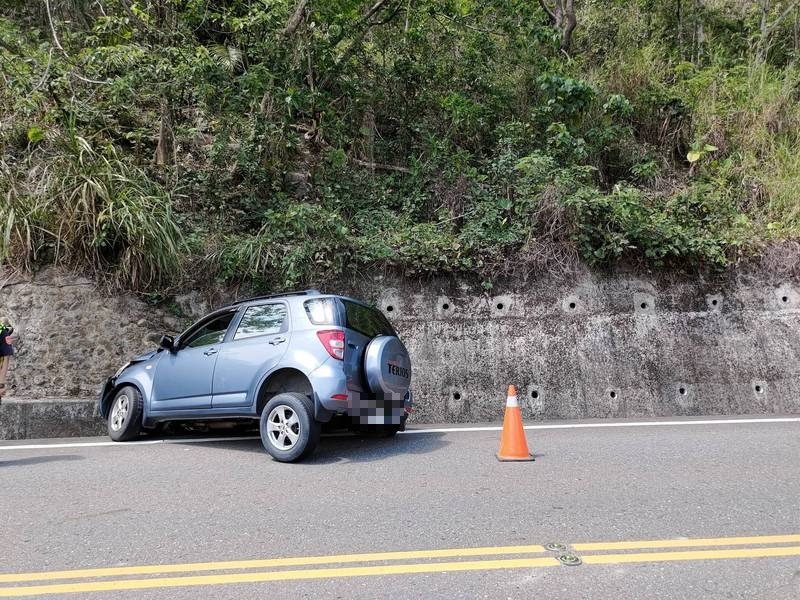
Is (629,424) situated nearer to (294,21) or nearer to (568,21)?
(294,21)

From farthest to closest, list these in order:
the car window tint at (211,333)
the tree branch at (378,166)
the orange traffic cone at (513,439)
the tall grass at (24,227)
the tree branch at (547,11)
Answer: the tree branch at (547,11) < the tree branch at (378,166) < the tall grass at (24,227) < the car window tint at (211,333) < the orange traffic cone at (513,439)

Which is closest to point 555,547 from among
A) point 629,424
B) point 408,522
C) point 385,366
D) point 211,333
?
point 408,522

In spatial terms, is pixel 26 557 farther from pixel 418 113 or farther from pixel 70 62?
pixel 418 113

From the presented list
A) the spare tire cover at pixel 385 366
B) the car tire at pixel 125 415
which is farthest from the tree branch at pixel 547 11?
the car tire at pixel 125 415

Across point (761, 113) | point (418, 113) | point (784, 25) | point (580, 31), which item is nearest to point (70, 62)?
point (418, 113)

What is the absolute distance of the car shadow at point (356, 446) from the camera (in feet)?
20.2

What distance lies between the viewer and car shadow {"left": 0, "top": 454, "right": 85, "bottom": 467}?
6.14m

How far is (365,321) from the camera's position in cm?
660

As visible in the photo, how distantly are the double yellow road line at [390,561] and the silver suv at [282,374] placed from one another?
231cm

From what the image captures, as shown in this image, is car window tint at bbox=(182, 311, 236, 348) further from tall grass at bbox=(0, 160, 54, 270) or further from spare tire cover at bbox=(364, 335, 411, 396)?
tall grass at bbox=(0, 160, 54, 270)

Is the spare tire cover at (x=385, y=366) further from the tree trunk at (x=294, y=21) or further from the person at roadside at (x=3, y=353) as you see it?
the tree trunk at (x=294, y=21)

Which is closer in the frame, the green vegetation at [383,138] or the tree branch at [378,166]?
the green vegetation at [383,138]

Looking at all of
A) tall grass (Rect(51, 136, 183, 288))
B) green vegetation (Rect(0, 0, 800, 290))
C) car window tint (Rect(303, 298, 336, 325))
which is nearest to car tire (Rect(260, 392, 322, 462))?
car window tint (Rect(303, 298, 336, 325))

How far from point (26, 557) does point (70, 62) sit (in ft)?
29.1
